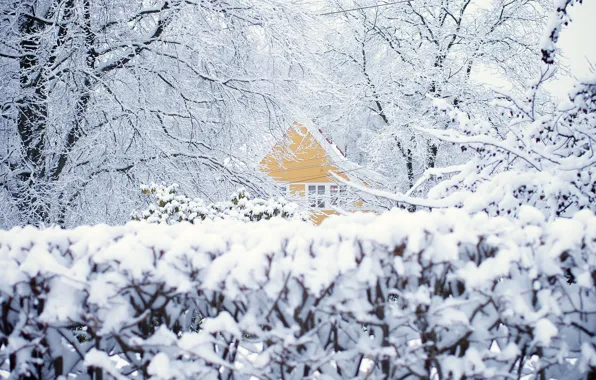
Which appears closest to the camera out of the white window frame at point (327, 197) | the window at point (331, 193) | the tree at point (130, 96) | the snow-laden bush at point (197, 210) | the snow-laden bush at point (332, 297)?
the snow-laden bush at point (332, 297)

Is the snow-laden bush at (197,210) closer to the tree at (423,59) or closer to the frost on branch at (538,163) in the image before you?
the frost on branch at (538,163)

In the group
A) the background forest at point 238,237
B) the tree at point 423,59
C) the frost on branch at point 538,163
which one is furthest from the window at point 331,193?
the frost on branch at point 538,163

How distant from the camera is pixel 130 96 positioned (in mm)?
7566

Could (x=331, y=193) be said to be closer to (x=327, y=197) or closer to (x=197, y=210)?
(x=327, y=197)

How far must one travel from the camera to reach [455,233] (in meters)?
1.70

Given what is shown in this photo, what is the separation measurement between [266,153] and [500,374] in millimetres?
7035

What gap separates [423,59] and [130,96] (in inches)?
332

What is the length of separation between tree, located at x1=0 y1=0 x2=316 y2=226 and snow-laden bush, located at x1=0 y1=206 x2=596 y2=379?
17.7 ft

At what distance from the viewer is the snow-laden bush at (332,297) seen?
5.42ft

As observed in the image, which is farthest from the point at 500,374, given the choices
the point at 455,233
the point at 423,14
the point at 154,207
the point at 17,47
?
the point at 423,14

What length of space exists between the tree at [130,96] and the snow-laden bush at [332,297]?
212 inches

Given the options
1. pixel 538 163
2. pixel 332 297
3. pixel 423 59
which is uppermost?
pixel 423 59

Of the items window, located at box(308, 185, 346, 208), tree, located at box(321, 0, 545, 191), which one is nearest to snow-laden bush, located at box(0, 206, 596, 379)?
window, located at box(308, 185, 346, 208)

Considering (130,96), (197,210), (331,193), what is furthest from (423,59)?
(197,210)
